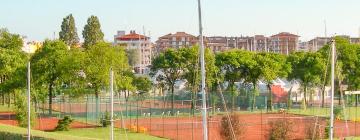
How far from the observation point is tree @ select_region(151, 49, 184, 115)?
205ft

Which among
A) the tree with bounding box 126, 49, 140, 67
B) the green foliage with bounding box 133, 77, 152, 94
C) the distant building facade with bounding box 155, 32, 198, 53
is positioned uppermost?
the distant building facade with bounding box 155, 32, 198, 53

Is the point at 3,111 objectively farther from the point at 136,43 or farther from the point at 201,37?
the point at 136,43

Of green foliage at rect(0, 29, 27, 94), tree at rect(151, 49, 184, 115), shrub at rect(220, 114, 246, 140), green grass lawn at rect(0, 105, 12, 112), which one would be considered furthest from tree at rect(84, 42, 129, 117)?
shrub at rect(220, 114, 246, 140)

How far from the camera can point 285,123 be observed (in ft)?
113

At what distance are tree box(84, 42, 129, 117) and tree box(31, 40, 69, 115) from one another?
212 centimetres

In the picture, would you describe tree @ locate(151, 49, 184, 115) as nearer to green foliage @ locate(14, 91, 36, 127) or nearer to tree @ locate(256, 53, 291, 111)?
tree @ locate(256, 53, 291, 111)

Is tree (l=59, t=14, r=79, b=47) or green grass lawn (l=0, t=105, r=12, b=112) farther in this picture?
tree (l=59, t=14, r=79, b=47)

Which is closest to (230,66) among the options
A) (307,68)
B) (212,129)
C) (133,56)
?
(307,68)

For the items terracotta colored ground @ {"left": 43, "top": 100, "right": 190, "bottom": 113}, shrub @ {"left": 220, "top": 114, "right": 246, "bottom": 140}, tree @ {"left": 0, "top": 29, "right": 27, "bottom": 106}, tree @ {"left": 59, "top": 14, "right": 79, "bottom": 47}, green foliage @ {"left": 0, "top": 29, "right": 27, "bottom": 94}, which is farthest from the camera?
tree @ {"left": 59, "top": 14, "right": 79, "bottom": 47}

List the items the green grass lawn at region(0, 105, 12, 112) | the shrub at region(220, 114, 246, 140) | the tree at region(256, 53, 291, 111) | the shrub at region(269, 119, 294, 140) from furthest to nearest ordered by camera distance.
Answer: the tree at region(256, 53, 291, 111), the green grass lawn at region(0, 105, 12, 112), the shrub at region(269, 119, 294, 140), the shrub at region(220, 114, 246, 140)

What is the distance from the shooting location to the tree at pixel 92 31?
98750mm

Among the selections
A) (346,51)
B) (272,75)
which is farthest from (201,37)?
(346,51)

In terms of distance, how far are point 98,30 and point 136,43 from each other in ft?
241

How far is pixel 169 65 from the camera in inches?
2484
